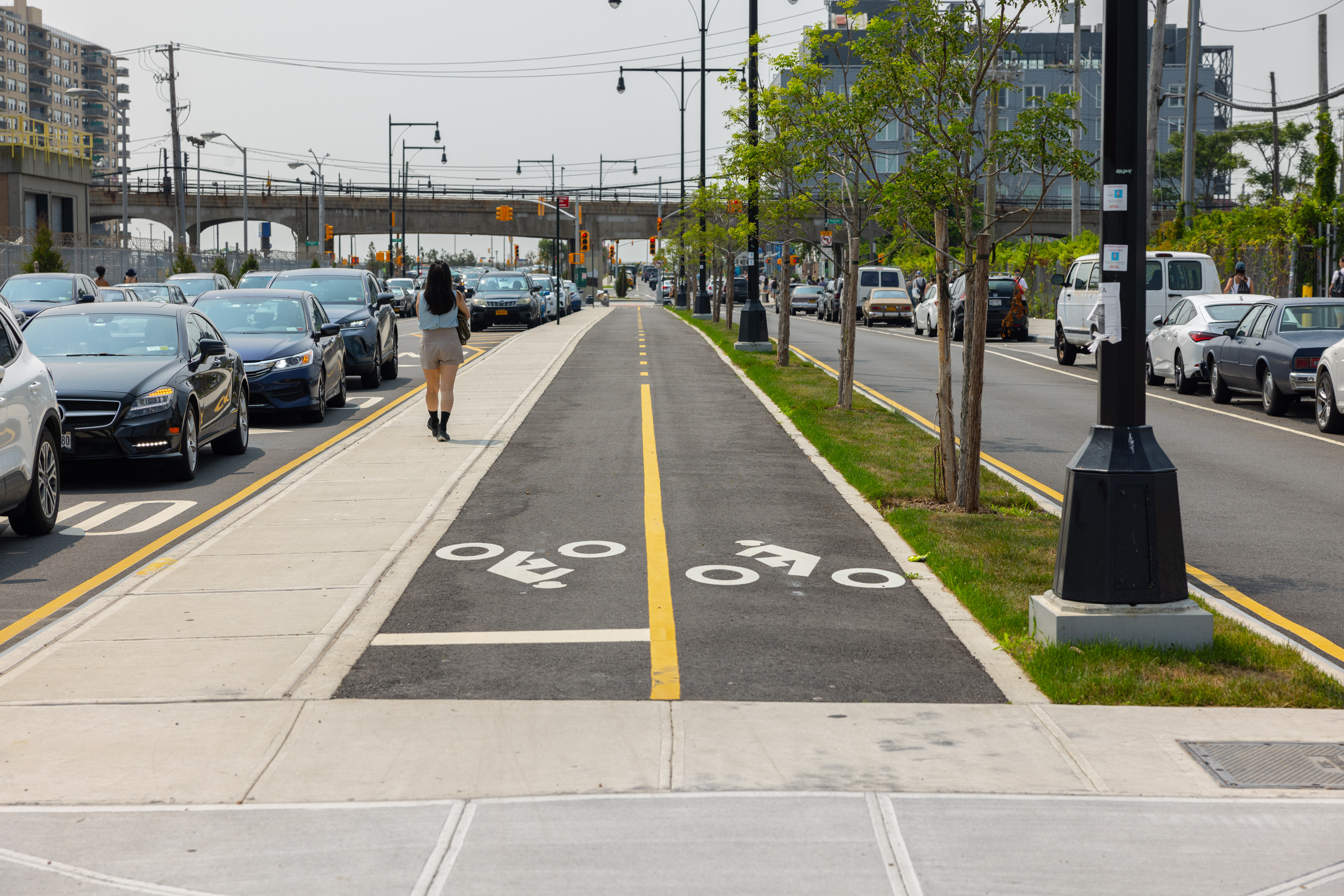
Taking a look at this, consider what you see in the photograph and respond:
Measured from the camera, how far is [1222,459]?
47.1ft

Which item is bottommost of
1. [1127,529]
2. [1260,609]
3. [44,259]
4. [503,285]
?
[1260,609]

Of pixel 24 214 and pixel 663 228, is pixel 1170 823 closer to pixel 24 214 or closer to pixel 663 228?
pixel 24 214

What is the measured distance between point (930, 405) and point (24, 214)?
53.1 m

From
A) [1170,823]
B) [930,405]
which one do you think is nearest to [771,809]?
[1170,823]

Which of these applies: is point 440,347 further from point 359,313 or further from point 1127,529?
point 1127,529

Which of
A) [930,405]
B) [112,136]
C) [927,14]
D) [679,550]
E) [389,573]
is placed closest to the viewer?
[389,573]

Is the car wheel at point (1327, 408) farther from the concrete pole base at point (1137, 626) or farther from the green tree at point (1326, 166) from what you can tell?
the green tree at point (1326, 166)

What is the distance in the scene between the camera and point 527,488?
38.6 feet

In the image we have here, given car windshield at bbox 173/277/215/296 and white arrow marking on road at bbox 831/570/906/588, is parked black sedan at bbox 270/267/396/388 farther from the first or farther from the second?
white arrow marking on road at bbox 831/570/906/588


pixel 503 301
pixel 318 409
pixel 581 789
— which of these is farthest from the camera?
pixel 503 301

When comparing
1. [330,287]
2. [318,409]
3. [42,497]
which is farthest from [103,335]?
[330,287]

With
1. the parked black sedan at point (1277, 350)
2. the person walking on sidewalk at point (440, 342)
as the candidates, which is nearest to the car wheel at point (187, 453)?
the person walking on sidewalk at point (440, 342)

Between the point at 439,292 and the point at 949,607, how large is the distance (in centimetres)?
873

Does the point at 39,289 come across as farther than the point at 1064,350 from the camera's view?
No
